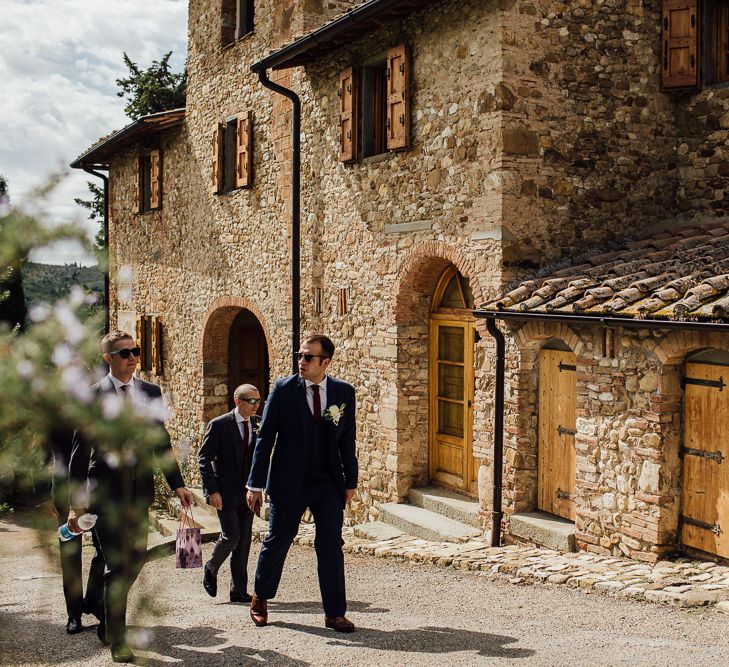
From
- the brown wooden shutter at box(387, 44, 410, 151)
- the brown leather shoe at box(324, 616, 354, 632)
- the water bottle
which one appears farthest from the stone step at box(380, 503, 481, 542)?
the water bottle

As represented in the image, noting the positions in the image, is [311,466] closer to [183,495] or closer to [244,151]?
[183,495]

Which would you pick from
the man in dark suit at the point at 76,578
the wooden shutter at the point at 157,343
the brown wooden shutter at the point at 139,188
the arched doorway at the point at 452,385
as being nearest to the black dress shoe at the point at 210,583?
the man in dark suit at the point at 76,578

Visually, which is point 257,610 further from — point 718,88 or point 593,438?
point 718,88

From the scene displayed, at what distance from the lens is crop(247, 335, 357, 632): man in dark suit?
4.73 metres

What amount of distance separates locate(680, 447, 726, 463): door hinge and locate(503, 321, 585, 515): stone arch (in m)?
1.58

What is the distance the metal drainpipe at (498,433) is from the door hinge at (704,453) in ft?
5.88

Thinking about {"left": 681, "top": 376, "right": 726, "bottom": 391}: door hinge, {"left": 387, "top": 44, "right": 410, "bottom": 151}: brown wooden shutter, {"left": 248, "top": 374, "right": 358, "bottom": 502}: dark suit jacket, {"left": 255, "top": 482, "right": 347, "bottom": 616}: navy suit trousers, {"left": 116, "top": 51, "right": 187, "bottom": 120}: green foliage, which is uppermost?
{"left": 116, "top": 51, "right": 187, "bottom": 120}: green foliage

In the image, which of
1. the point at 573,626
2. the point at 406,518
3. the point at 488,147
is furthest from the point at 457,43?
the point at 573,626

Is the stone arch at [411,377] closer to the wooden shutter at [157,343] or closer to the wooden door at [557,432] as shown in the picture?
the wooden door at [557,432]

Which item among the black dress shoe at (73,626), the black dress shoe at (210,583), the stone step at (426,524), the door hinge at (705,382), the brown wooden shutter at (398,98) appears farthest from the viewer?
the brown wooden shutter at (398,98)

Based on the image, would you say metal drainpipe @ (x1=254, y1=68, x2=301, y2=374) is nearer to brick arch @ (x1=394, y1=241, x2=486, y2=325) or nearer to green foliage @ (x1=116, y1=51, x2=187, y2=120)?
brick arch @ (x1=394, y1=241, x2=486, y2=325)

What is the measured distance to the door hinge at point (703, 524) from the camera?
630 cm

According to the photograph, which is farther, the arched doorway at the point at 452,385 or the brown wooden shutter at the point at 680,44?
the arched doorway at the point at 452,385

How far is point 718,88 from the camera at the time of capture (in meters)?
8.27
